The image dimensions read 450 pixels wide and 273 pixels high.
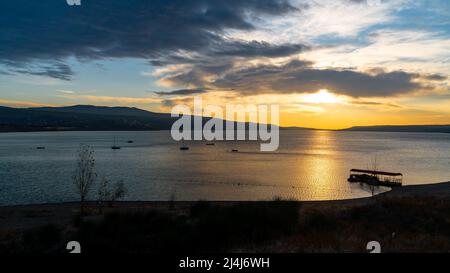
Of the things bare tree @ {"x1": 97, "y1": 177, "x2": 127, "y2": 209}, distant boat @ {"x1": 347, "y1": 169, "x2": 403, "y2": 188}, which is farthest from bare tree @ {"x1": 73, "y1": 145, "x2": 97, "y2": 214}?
distant boat @ {"x1": 347, "y1": 169, "x2": 403, "y2": 188}

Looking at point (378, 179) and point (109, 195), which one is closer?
point (109, 195)

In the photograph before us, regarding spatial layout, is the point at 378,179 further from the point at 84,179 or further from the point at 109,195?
the point at 84,179

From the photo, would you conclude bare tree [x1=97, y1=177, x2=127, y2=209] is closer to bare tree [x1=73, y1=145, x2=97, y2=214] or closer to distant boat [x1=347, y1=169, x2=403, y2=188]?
bare tree [x1=73, y1=145, x2=97, y2=214]

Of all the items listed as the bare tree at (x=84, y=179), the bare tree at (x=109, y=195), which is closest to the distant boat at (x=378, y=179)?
the bare tree at (x=109, y=195)

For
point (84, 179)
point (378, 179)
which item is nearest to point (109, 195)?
point (84, 179)

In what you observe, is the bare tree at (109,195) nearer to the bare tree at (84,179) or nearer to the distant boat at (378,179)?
the bare tree at (84,179)

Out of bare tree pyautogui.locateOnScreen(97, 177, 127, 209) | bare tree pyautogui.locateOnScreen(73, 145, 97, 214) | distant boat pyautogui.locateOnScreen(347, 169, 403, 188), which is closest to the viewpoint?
bare tree pyautogui.locateOnScreen(73, 145, 97, 214)

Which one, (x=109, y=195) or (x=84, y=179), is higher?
(x=84, y=179)

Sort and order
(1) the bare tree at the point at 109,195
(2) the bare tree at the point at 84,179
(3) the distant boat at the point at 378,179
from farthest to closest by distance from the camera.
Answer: (3) the distant boat at the point at 378,179, (1) the bare tree at the point at 109,195, (2) the bare tree at the point at 84,179

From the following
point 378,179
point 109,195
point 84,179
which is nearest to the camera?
point 109,195

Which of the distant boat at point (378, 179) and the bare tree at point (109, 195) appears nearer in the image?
the bare tree at point (109, 195)

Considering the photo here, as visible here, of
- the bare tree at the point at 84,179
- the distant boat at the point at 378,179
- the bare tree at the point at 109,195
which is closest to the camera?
the bare tree at the point at 84,179

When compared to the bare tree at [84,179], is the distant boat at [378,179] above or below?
below
